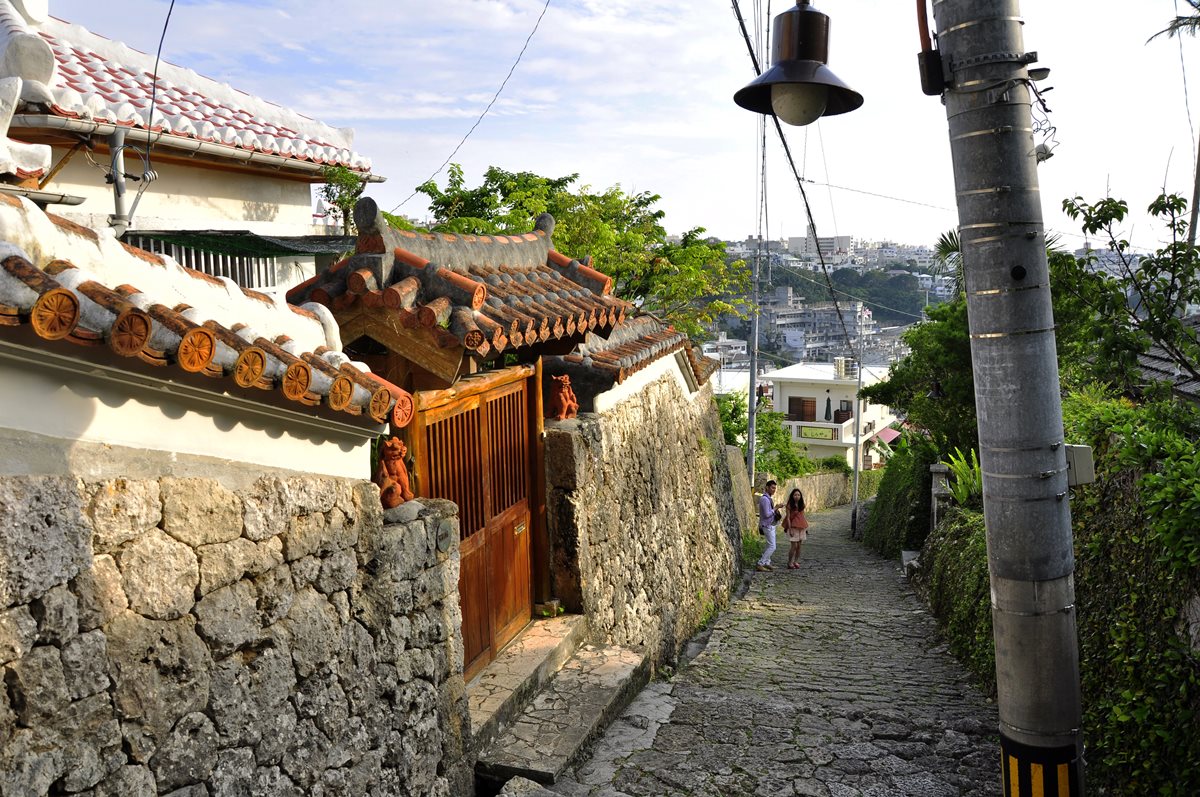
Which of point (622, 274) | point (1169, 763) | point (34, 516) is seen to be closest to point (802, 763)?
point (1169, 763)

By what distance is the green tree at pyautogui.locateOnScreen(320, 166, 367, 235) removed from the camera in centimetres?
1241

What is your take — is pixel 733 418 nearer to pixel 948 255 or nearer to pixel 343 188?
pixel 948 255

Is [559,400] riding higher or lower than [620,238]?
lower

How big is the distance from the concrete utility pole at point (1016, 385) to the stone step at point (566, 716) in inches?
111

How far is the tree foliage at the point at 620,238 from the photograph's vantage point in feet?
60.7

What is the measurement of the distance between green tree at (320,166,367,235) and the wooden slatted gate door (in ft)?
19.2

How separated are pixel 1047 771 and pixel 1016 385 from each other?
1.61m

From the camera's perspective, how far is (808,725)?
7.33 metres

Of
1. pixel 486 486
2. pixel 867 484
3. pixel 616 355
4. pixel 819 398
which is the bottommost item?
pixel 867 484

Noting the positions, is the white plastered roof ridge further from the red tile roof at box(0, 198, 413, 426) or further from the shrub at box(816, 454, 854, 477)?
the shrub at box(816, 454, 854, 477)

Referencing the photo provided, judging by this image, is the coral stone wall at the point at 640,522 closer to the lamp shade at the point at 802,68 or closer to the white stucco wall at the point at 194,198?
the lamp shade at the point at 802,68

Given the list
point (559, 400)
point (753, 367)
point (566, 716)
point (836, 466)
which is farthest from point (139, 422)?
point (836, 466)

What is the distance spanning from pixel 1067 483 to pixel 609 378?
5487 mm

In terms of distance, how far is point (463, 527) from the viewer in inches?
256
